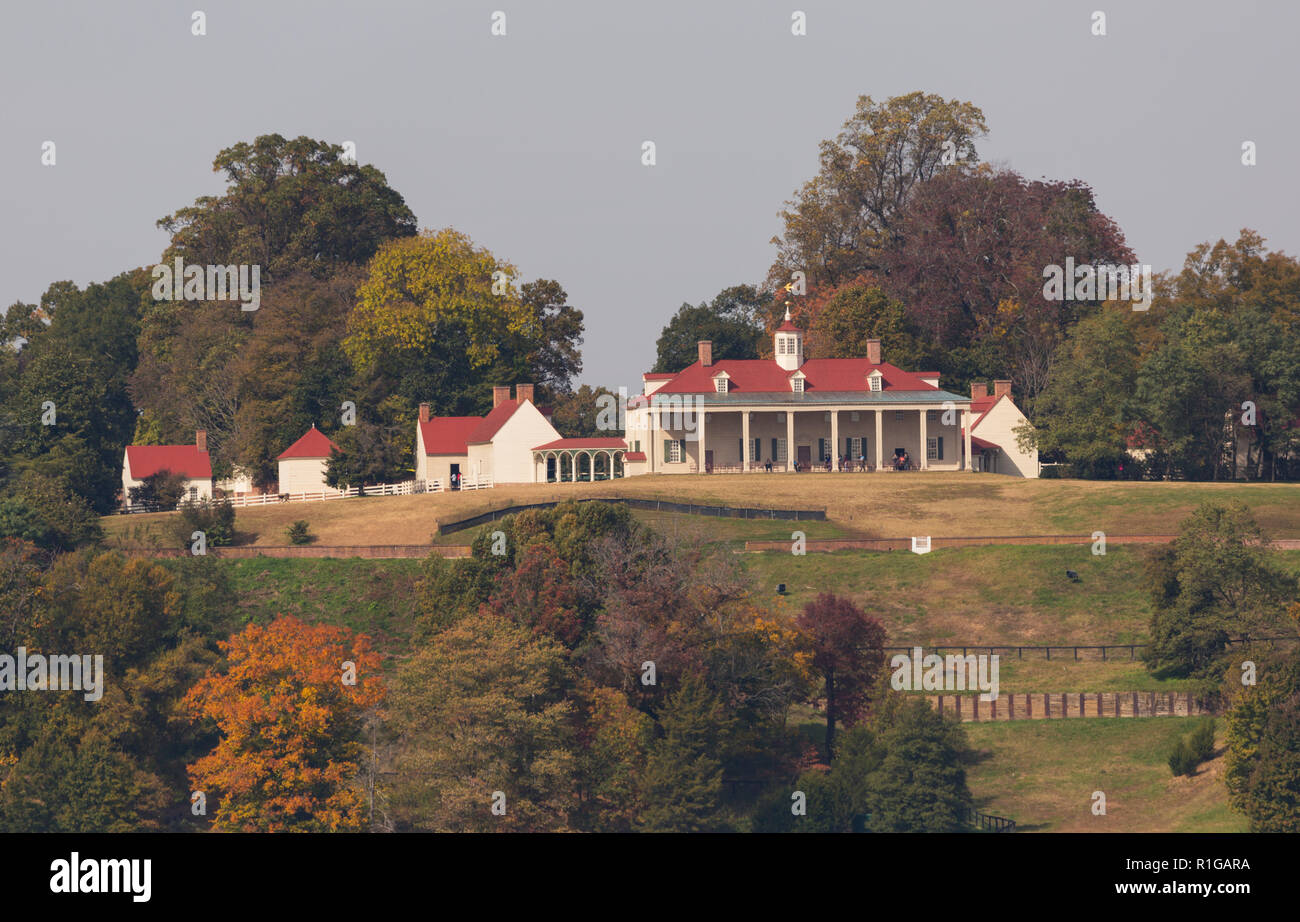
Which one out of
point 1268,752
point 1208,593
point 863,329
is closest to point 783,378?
point 863,329

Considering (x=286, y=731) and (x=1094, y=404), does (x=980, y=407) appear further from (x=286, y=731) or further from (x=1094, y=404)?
(x=286, y=731)

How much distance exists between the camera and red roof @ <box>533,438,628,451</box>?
86062mm

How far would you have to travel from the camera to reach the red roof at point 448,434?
88750mm

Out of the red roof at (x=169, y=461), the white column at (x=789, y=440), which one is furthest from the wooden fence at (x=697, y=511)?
the red roof at (x=169, y=461)

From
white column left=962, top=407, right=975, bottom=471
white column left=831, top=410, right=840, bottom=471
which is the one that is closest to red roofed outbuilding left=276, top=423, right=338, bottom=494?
white column left=831, top=410, right=840, bottom=471

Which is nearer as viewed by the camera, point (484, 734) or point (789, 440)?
point (484, 734)

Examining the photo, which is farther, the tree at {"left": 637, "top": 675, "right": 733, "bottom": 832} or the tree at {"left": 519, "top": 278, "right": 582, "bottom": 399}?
the tree at {"left": 519, "top": 278, "right": 582, "bottom": 399}

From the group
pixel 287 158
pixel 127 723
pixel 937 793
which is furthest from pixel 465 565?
pixel 287 158

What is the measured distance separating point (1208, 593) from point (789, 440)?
114 ft

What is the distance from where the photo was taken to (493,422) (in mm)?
88062

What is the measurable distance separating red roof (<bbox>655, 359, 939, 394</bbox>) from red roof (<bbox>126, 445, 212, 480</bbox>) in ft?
76.6

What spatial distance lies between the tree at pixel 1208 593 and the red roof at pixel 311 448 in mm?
45040
